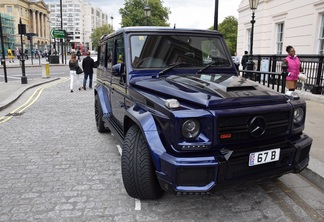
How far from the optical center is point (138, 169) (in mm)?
3100

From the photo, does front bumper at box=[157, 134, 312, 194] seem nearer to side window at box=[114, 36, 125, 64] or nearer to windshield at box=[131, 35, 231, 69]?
windshield at box=[131, 35, 231, 69]

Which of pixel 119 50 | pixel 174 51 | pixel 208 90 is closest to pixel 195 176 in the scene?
pixel 208 90

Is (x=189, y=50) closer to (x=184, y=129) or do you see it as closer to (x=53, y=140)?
(x=184, y=129)

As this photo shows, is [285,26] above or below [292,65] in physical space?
above

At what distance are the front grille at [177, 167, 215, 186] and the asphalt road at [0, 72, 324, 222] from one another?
0.36 metres

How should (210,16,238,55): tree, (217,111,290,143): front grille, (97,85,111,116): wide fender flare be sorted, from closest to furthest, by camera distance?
(217,111,290,143): front grille
(97,85,111,116): wide fender flare
(210,16,238,55): tree

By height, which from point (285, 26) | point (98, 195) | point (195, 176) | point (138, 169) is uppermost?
point (285, 26)

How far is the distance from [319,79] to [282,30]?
6.68 m

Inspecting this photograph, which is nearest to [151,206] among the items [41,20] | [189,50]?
[189,50]

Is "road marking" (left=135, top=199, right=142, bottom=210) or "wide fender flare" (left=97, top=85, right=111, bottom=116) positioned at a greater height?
"wide fender flare" (left=97, top=85, right=111, bottom=116)

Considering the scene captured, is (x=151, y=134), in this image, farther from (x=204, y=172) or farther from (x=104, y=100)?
(x=104, y=100)

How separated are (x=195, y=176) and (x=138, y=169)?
27.4 inches

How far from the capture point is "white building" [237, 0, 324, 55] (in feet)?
38.9

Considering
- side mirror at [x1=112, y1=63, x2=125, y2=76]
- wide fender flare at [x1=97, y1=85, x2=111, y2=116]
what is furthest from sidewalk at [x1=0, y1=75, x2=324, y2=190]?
wide fender flare at [x1=97, y1=85, x2=111, y2=116]
